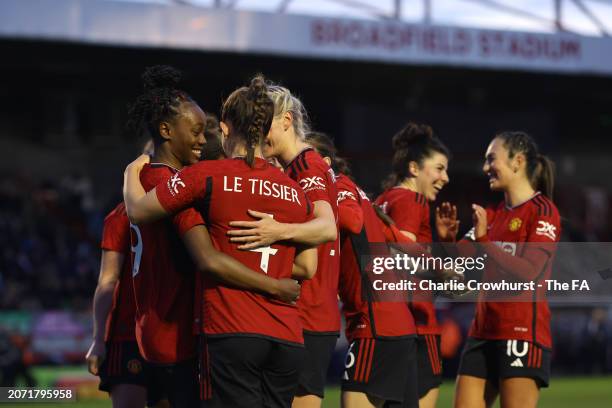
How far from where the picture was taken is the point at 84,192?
21828mm

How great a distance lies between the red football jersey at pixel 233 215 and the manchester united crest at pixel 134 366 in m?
1.22

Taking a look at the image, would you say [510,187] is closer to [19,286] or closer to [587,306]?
[19,286]

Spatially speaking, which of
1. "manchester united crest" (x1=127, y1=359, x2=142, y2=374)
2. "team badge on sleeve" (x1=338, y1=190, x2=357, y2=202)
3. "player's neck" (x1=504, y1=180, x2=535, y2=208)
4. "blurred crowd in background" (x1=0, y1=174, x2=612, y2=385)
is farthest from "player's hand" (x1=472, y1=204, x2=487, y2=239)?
"blurred crowd in background" (x1=0, y1=174, x2=612, y2=385)

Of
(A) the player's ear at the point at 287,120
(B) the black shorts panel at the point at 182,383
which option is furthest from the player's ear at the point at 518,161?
(B) the black shorts panel at the point at 182,383

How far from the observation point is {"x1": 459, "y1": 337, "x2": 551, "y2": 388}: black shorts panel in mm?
6297

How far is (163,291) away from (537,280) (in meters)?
2.70

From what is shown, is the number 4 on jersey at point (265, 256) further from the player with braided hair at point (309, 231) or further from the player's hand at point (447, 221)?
the player's hand at point (447, 221)

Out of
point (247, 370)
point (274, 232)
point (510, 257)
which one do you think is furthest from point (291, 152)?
point (510, 257)

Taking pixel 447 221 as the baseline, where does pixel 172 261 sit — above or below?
below

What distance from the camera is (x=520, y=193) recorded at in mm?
6680

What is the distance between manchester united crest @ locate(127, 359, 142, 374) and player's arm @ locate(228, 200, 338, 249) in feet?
4.53

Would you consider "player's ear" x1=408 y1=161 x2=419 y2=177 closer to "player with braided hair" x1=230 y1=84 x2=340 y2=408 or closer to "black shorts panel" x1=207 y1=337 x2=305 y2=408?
"player with braided hair" x1=230 y1=84 x2=340 y2=408

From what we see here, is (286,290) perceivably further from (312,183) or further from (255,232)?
(312,183)

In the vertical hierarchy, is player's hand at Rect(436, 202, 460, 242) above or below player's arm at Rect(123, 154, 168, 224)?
above
